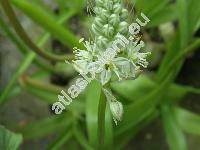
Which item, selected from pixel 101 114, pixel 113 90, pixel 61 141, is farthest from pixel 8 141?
pixel 113 90

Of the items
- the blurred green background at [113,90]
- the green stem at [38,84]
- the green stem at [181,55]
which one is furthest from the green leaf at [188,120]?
the green stem at [38,84]

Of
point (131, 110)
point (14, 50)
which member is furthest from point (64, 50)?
point (131, 110)

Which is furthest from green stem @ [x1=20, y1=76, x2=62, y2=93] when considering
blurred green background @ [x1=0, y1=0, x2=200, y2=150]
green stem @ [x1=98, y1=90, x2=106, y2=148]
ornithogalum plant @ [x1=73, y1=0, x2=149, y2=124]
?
ornithogalum plant @ [x1=73, y1=0, x2=149, y2=124]

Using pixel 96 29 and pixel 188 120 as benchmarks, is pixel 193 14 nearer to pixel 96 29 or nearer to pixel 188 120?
pixel 188 120

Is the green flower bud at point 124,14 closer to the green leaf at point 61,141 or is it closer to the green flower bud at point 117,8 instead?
the green flower bud at point 117,8

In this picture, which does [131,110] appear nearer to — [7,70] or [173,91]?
[173,91]
